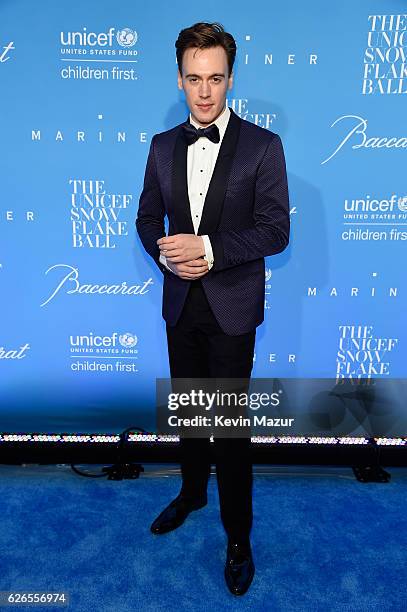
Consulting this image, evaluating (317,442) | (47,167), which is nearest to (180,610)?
(317,442)

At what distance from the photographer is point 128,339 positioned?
9.86 ft

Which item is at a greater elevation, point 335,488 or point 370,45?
point 370,45

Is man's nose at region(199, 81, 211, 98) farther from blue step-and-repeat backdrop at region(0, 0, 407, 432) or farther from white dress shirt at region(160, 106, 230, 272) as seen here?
blue step-and-repeat backdrop at region(0, 0, 407, 432)

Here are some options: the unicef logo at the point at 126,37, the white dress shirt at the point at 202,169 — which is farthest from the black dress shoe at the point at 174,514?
the unicef logo at the point at 126,37

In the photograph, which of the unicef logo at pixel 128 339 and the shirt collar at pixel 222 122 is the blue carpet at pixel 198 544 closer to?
the unicef logo at pixel 128 339

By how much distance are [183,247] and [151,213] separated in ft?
1.39

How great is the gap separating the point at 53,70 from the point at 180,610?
8.13 ft

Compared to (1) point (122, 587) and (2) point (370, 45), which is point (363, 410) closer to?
(1) point (122, 587)

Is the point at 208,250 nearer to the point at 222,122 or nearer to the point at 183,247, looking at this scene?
the point at 183,247

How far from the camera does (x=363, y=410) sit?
3096mm

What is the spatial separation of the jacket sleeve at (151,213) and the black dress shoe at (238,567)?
3.98 feet

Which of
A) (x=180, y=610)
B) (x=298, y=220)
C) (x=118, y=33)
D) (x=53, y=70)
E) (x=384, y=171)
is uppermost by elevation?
(x=118, y=33)

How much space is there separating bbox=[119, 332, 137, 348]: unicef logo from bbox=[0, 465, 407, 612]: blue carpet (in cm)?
73

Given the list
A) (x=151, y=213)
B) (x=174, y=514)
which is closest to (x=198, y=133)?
(x=151, y=213)
